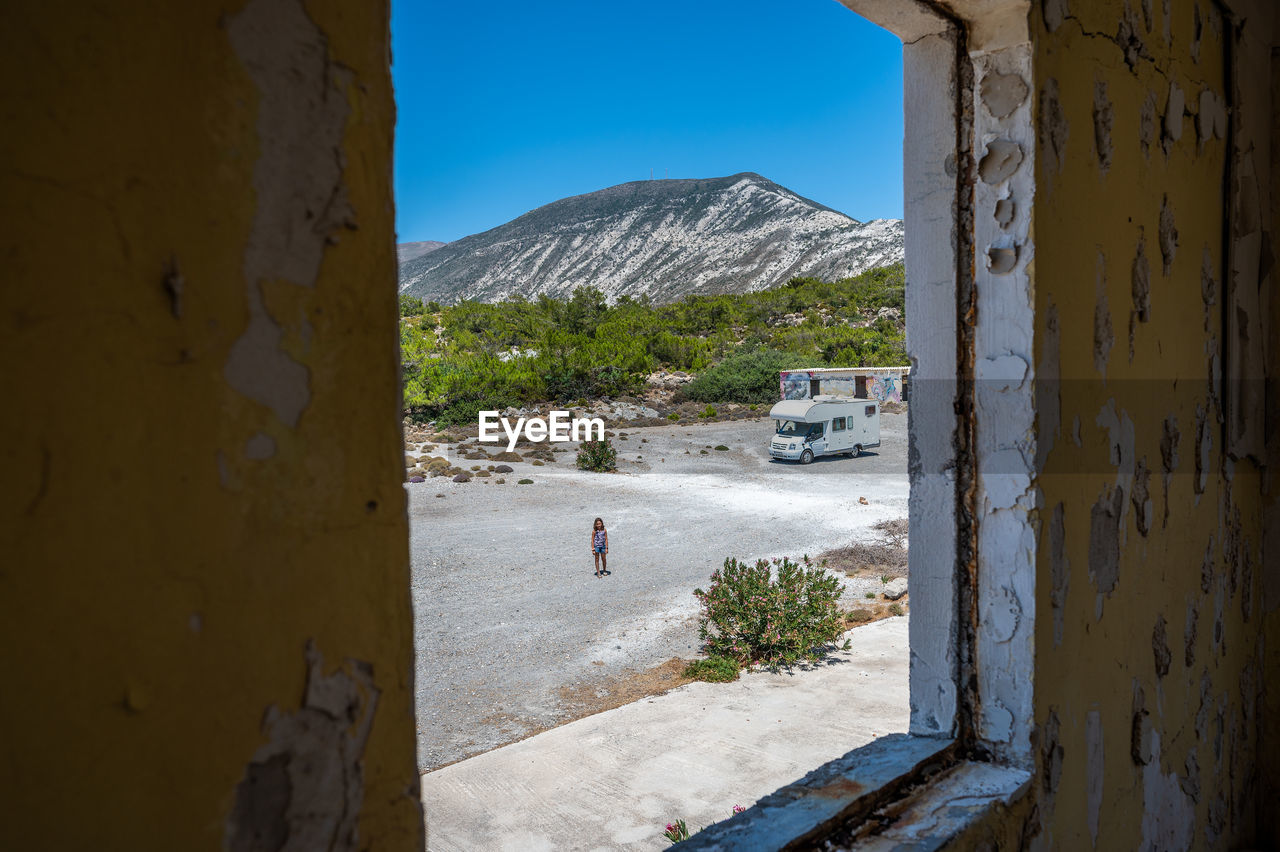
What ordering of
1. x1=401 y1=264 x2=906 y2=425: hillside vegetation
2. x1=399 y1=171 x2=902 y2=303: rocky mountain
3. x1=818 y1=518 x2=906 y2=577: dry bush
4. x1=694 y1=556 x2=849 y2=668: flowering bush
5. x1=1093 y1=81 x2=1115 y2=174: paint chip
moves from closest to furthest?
x1=1093 y1=81 x2=1115 y2=174: paint chip < x1=694 y1=556 x2=849 y2=668: flowering bush < x1=818 y1=518 x2=906 y2=577: dry bush < x1=401 y1=264 x2=906 y2=425: hillside vegetation < x1=399 y1=171 x2=902 y2=303: rocky mountain

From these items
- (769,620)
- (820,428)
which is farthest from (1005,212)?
(820,428)

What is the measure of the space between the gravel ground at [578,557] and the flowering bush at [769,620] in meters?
0.37

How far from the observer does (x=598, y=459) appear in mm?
16328

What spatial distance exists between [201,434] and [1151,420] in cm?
192

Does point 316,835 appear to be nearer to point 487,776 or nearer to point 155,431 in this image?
point 155,431

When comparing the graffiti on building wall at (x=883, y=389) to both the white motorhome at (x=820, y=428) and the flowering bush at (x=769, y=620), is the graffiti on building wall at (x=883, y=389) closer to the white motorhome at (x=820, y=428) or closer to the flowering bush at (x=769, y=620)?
the white motorhome at (x=820, y=428)

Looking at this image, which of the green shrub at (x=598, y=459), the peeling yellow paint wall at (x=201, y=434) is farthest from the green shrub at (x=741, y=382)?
the peeling yellow paint wall at (x=201, y=434)

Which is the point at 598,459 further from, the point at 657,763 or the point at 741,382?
the point at 657,763

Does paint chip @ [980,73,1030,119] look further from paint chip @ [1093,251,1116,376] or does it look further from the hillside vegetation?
the hillside vegetation

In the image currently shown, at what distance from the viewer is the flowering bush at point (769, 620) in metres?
6.29

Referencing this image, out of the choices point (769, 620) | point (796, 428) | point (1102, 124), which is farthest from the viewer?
point (796, 428)

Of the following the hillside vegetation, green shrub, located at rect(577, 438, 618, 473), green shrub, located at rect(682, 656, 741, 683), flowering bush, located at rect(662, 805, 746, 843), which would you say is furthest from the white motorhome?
flowering bush, located at rect(662, 805, 746, 843)

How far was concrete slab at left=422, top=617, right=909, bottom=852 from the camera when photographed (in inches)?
148

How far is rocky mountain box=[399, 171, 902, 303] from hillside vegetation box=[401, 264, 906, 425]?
18.9 meters
